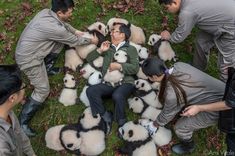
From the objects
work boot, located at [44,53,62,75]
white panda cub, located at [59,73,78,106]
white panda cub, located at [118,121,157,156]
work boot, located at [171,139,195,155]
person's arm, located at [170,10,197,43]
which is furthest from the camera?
work boot, located at [44,53,62,75]

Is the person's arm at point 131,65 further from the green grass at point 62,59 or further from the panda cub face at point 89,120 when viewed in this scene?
the panda cub face at point 89,120

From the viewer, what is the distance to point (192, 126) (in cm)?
680

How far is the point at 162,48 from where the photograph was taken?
842cm

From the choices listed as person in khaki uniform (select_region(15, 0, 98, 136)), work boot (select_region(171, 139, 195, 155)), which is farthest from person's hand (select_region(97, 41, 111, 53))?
work boot (select_region(171, 139, 195, 155))

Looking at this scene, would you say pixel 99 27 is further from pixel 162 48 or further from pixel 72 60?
pixel 162 48

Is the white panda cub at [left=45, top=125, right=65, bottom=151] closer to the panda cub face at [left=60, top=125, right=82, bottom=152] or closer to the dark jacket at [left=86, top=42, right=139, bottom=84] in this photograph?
the panda cub face at [left=60, top=125, right=82, bottom=152]

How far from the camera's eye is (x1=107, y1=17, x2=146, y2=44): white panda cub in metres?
8.60

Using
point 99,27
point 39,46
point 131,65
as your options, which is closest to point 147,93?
point 131,65

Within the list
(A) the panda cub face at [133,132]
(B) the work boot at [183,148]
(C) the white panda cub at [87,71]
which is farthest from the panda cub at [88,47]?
(B) the work boot at [183,148]

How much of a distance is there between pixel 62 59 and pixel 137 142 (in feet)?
8.76

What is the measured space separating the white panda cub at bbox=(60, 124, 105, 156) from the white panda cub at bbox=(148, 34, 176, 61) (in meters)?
2.27

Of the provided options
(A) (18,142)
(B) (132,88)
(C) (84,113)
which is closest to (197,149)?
(B) (132,88)

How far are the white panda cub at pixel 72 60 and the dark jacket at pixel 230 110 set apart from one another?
11.2ft

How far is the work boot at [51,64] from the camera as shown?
824 centimetres
